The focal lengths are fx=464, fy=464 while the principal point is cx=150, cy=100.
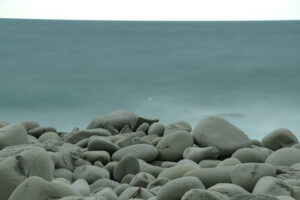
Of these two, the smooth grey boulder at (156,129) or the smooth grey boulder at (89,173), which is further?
the smooth grey boulder at (156,129)

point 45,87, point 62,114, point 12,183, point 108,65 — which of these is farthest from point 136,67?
point 12,183

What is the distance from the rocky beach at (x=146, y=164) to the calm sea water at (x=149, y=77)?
308 cm

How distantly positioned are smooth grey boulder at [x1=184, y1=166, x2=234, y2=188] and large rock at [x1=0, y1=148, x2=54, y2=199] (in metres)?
0.60

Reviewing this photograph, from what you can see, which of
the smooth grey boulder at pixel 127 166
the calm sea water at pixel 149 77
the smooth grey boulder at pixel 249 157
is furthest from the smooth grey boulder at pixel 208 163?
the calm sea water at pixel 149 77

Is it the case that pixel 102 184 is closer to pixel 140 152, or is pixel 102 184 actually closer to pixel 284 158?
pixel 140 152

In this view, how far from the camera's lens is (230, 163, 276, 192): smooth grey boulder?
6.01ft

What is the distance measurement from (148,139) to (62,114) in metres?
3.70

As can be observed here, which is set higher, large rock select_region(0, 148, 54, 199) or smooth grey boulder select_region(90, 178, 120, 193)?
large rock select_region(0, 148, 54, 199)

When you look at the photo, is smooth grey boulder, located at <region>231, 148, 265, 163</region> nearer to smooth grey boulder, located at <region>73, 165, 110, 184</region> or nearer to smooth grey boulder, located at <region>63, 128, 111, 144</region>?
smooth grey boulder, located at <region>73, 165, 110, 184</region>

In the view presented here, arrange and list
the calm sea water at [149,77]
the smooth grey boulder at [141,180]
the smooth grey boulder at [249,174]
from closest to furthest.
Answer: the smooth grey boulder at [249,174] → the smooth grey boulder at [141,180] → the calm sea water at [149,77]

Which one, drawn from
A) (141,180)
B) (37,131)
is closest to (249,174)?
(141,180)

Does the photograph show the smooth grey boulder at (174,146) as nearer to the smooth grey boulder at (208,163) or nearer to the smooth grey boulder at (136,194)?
the smooth grey boulder at (208,163)

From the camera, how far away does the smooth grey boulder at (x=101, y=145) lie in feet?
8.77

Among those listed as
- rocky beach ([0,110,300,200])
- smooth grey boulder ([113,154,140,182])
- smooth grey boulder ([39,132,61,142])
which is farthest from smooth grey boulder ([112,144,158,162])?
smooth grey boulder ([39,132,61,142])
